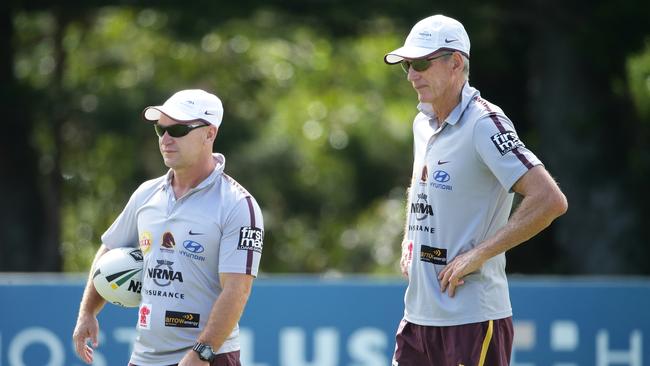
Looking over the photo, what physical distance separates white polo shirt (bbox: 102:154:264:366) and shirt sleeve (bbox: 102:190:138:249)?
267mm

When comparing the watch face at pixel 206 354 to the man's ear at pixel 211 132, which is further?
the man's ear at pixel 211 132

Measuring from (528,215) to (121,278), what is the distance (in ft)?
6.00

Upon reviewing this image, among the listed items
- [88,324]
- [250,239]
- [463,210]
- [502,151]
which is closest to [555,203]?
[502,151]

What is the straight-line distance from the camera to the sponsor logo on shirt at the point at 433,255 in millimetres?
5031

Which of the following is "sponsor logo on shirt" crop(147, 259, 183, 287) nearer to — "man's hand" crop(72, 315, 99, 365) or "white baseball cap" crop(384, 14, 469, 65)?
"man's hand" crop(72, 315, 99, 365)

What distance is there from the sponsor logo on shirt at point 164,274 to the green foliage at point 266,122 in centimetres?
954

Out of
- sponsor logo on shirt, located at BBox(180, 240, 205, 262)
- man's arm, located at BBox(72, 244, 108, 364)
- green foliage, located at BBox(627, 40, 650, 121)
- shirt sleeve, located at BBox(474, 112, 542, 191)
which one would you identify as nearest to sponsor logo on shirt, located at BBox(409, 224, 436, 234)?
shirt sleeve, located at BBox(474, 112, 542, 191)

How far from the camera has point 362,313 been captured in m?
8.98

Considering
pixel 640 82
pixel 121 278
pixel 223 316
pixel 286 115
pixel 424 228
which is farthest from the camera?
pixel 286 115

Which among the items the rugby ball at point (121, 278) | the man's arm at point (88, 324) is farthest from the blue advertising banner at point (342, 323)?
the rugby ball at point (121, 278)

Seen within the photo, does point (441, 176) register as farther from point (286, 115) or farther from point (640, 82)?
point (286, 115)

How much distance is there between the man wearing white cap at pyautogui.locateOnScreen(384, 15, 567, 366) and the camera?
4.90 m

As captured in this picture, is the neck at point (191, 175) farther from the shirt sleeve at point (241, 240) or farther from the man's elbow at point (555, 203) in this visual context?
the man's elbow at point (555, 203)

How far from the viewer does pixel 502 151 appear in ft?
15.9
